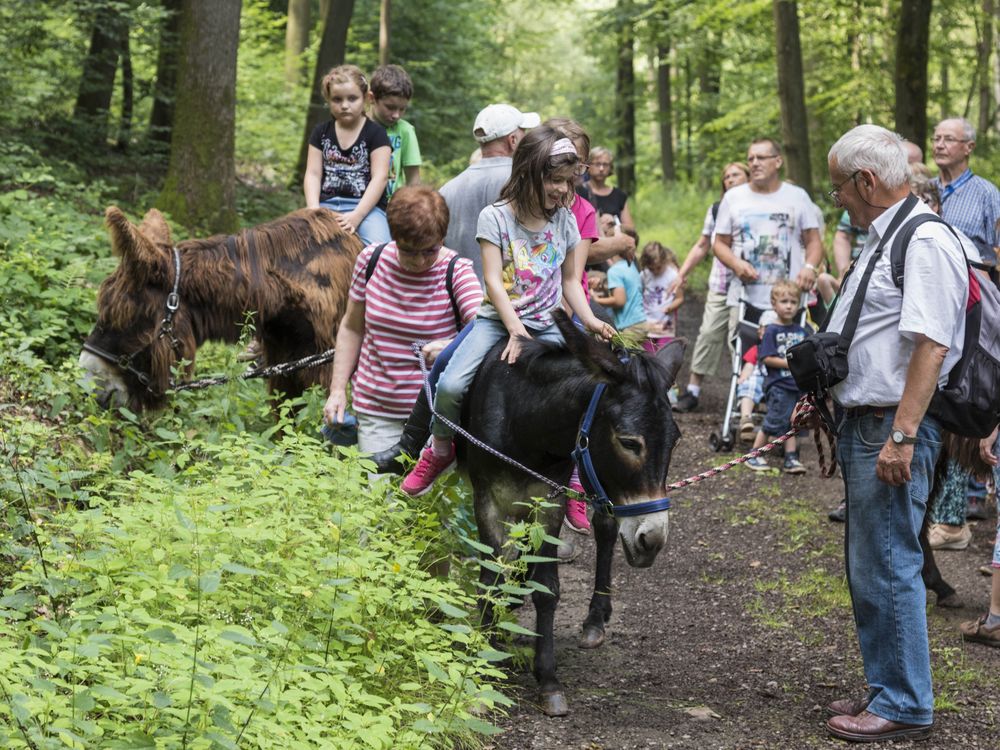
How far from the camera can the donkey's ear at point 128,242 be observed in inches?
273

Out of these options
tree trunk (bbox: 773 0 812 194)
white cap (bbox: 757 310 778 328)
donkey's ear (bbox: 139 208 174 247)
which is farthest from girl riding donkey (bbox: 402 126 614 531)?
tree trunk (bbox: 773 0 812 194)

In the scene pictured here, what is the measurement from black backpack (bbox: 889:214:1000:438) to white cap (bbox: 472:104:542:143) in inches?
112

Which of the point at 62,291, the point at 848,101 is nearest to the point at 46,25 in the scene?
the point at 62,291

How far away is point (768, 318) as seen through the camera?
10273 mm

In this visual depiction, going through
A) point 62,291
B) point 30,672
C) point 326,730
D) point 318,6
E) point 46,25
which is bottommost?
point 326,730

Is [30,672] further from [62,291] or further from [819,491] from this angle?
[819,491]

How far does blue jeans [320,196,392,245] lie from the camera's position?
26.0 feet

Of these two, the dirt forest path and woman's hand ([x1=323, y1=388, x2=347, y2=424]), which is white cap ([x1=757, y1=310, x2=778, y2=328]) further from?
woman's hand ([x1=323, y1=388, x2=347, y2=424])

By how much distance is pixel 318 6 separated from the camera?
29.8 metres

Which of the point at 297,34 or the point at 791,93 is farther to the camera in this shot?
the point at 297,34

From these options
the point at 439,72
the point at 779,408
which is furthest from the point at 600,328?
the point at 439,72

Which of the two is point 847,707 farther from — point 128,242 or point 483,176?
point 128,242

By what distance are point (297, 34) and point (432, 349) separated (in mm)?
21824

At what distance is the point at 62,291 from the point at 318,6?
22732 millimetres
